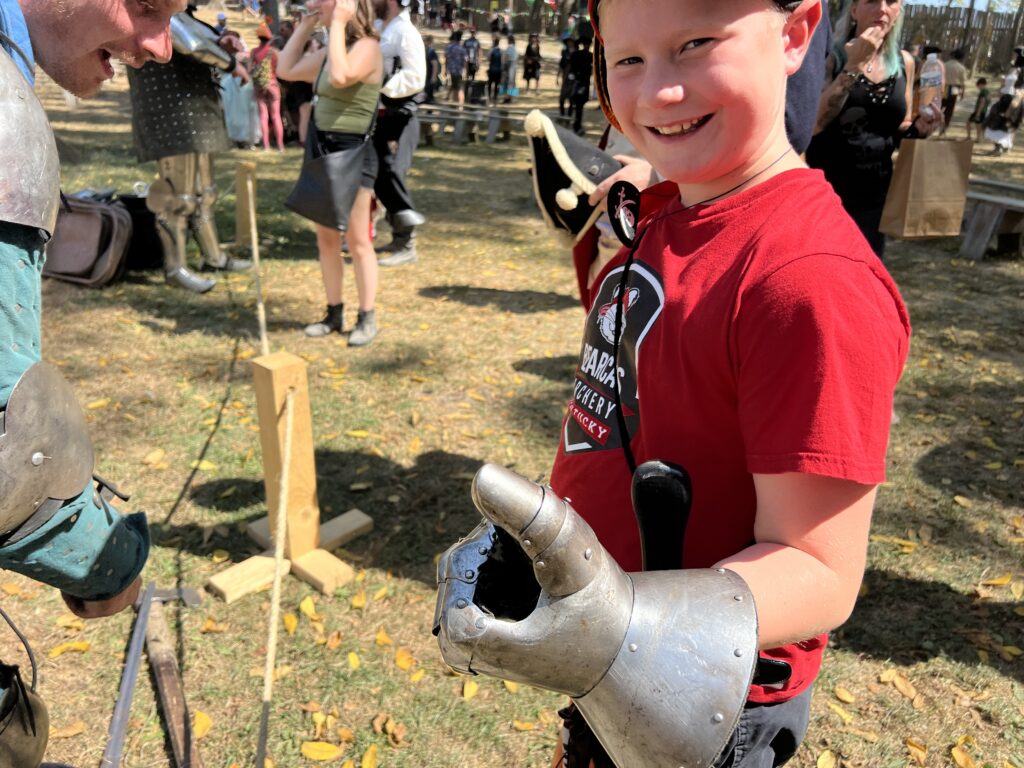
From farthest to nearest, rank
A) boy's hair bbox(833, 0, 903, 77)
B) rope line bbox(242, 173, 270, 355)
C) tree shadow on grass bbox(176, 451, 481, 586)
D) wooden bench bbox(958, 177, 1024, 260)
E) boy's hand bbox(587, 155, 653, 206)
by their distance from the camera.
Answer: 1. wooden bench bbox(958, 177, 1024, 260)
2. rope line bbox(242, 173, 270, 355)
3. boy's hair bbox(833, 0, 903, 77)
4. tree shadow on grass bbox(176, 451, 481, 586)
5. boy's hand bbox(587, 155, 653, 206)

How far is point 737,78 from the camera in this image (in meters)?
0.96

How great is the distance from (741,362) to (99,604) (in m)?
1.43

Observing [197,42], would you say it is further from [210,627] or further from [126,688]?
[126,688]

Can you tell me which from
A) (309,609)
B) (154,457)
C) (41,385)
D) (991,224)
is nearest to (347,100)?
(154,457)

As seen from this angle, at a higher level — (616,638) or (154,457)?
(616,638)

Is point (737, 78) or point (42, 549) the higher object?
point (737, 78)

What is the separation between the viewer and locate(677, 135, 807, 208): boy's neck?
42.9 inches

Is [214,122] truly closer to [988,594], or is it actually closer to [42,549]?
[42,549]

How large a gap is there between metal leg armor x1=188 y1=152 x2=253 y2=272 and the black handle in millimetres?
6062

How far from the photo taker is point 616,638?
0.84 meters

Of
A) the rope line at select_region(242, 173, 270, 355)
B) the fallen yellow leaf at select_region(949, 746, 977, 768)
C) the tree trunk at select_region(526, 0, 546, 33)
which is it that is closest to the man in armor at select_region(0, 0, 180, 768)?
the rope line at select_region(242, 173, 270, 355)

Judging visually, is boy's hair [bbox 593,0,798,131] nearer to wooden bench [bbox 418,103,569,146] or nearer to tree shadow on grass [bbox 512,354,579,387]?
tree shadow on grass [bbox 512,354,579,387]

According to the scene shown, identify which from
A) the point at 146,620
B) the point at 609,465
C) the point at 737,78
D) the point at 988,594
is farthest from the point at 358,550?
the point at 737,78

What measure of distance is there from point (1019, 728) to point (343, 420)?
11.2 ft
